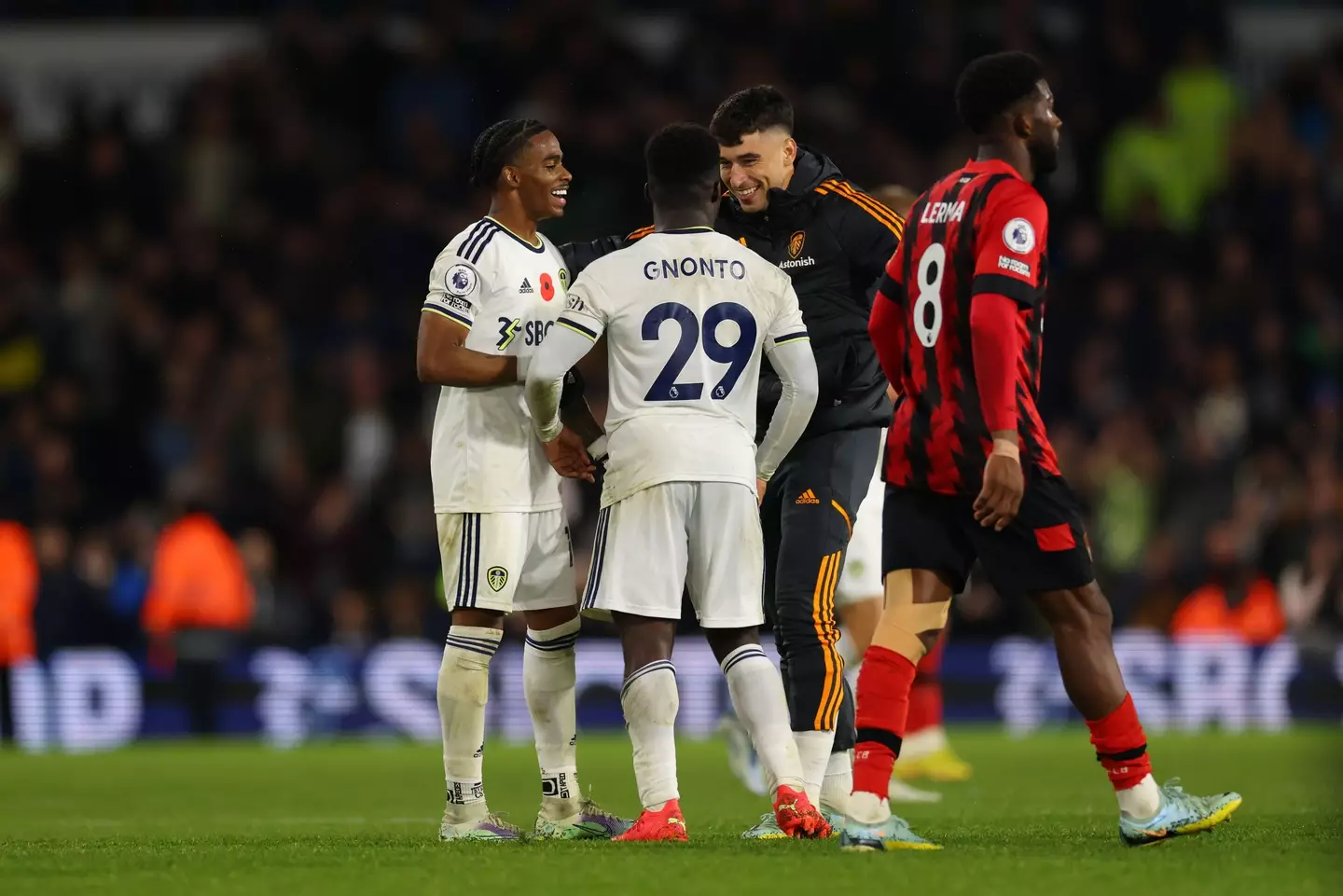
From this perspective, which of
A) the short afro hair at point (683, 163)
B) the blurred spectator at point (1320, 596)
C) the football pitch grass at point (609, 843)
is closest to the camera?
the football pitch grass at point (609, 843)

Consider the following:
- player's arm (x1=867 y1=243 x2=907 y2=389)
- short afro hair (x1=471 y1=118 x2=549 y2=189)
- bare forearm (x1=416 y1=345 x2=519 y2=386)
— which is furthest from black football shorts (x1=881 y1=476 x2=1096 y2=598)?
short afro hair (x1=471 y1=118 x2=549 y2=189)

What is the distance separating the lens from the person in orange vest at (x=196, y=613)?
15.5 meters

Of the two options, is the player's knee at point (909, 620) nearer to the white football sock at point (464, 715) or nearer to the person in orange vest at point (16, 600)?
the white football sock at point (464, 715)

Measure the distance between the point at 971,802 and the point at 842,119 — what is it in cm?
1044

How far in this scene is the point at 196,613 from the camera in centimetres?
1554

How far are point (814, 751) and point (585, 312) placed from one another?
1660mm

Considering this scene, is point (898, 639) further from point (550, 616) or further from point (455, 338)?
point (455, 338)

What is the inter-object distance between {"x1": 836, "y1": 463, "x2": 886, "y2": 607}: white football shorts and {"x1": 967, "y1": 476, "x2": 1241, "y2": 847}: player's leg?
2.49 metres

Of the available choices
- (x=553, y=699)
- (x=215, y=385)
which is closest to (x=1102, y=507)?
(x=215, y=385)

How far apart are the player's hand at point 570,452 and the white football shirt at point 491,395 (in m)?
0.20

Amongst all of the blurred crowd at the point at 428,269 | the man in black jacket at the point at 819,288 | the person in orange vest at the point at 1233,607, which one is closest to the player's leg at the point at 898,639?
the man in black jacket at the point at 819,288

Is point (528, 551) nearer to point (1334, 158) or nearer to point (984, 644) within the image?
point (984, 644)

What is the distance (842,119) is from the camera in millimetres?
18266

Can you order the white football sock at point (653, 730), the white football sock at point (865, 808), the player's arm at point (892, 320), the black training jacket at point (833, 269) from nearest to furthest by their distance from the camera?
the white football sock at point (865, 808) → the player's arm at point (892, 320) → the white football sock at point (653, 730) → the black training jacket at point (833, 269)
